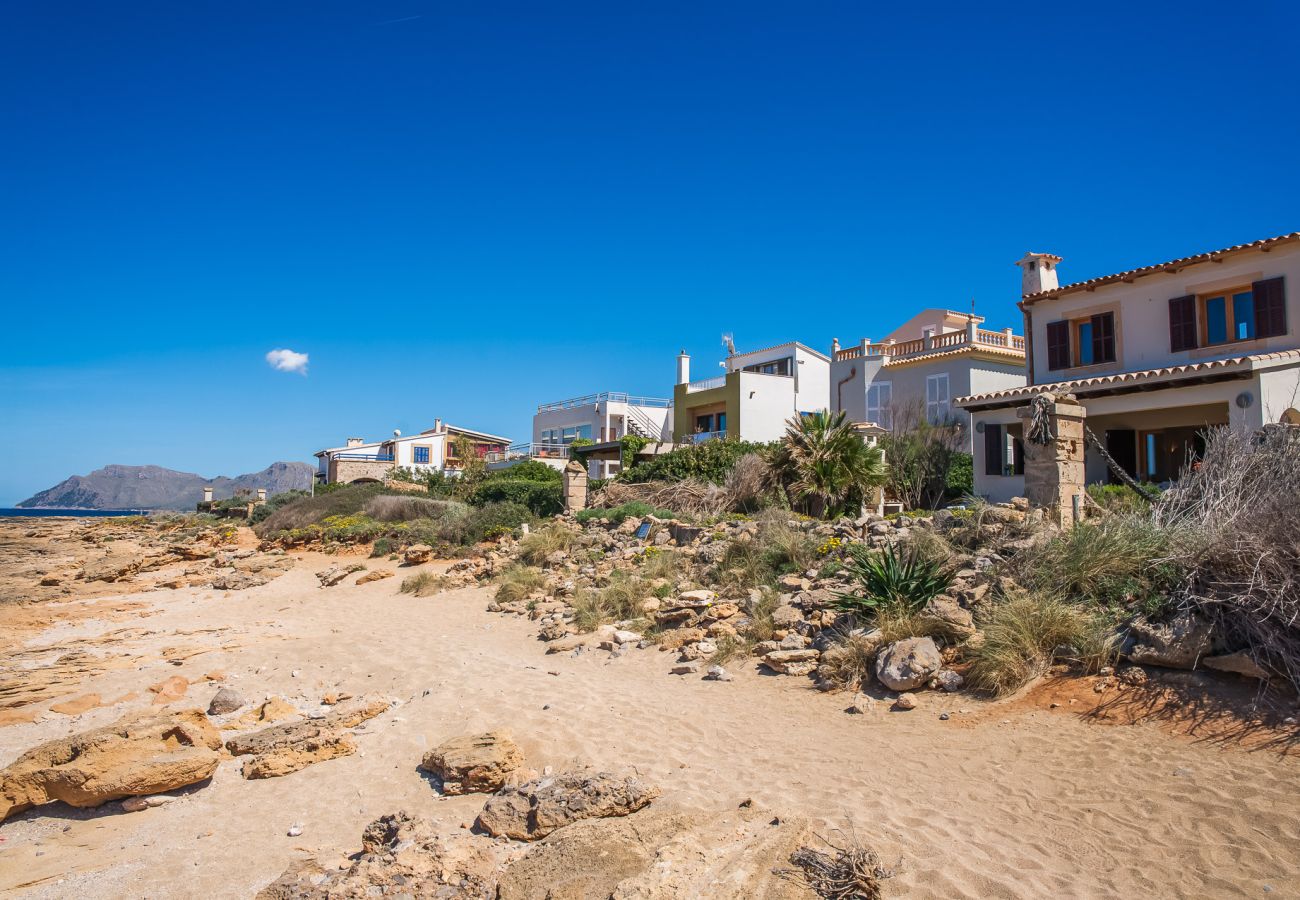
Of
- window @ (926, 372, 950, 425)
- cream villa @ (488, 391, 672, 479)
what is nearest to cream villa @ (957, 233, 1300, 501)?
window @ (926, 372, 950, 425)

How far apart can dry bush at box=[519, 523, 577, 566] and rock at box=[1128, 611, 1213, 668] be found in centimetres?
1241

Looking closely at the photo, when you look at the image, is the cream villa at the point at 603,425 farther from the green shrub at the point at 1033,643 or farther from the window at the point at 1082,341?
the green shrub at the point at 1033,643

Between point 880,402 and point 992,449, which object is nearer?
point 992,449

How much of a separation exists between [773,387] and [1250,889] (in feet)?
112

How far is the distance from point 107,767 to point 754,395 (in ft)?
107

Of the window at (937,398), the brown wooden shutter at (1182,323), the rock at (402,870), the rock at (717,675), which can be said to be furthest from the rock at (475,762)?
the window at (937,398)

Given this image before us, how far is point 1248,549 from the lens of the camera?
650 cm

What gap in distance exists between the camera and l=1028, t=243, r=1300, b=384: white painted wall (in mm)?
17203

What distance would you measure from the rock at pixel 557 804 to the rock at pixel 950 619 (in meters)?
4.01

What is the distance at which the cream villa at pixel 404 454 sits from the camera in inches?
1893

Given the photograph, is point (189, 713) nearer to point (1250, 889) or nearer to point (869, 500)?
point (1250, 889)

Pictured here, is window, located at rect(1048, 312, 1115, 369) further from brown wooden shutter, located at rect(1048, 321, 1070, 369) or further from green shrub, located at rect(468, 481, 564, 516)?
green shrub, located at rect(468, 481, 564, 516)

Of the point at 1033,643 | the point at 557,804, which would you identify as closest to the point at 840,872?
the point at 557,804

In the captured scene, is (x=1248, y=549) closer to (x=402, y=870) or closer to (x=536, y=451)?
(x=402, y=870)
